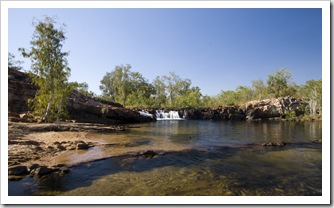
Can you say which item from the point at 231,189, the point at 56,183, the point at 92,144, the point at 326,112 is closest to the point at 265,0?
the point at 326,112

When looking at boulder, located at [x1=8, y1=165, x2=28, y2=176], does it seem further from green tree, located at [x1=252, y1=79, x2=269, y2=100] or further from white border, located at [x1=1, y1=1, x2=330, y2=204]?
green tree, located at [x1=252, y1=79, x2=269, y2=100]

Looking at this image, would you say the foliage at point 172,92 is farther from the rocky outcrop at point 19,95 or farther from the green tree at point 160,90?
the rocky outcrop at point 19,95

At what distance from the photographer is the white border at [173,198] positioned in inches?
168

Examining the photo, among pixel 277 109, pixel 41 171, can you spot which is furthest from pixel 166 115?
pixel 41 171

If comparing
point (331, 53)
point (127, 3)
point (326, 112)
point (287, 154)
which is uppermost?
point (127, 3)

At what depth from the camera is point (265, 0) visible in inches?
207

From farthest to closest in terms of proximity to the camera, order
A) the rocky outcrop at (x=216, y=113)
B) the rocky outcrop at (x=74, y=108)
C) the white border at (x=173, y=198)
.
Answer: the rocky outcrop at (x=216, y=113) < the rocky outcrop at (x=74, y=108) < the white border at (x=173, y=198)

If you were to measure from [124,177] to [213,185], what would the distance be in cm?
260

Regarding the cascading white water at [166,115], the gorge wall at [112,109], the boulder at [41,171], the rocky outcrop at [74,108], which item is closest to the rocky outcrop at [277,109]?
the gorge wall at [112,109]

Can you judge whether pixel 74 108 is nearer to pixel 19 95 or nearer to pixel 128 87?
pixel 19 95

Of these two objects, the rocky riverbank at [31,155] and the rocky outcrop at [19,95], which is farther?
the rocky outcrop at [19,95]

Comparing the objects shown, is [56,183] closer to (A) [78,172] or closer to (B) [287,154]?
(A) [78,172]

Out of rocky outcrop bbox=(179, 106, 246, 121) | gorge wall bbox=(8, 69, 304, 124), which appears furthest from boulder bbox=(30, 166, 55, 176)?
rocky outcrop bbox=(179, 106, 246, 121)

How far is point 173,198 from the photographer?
Result: 4.30 m
